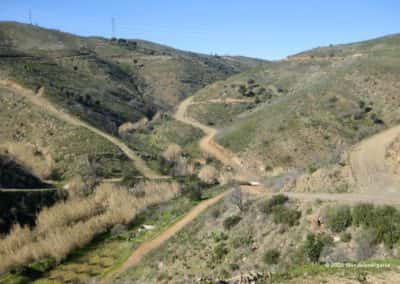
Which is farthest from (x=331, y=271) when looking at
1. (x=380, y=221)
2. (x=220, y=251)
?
(x=220, y=251)

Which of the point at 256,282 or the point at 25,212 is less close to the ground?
the point at 256,282

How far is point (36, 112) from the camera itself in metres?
48.8

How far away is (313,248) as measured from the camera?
658 inches

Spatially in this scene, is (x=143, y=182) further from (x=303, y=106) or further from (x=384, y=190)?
(x=303, y=106)

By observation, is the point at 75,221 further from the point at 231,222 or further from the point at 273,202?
the point at 273,202

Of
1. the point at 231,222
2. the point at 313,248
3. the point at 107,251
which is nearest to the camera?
the point at 313,248

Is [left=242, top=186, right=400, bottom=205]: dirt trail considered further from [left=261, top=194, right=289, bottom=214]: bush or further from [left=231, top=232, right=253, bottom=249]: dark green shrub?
[left=231, top=232, right=253, bottom=249]: dark green shrub

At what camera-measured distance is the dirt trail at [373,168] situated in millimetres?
21328

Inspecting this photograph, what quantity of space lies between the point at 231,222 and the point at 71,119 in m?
33.4

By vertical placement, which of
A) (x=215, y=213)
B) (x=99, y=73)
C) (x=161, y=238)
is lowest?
(x=161, y=238)

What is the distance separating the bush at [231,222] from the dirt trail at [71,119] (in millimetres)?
17727

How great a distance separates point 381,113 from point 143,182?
1069 inches

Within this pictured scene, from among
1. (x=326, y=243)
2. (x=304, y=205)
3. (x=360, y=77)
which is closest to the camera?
(x=326, y=243)

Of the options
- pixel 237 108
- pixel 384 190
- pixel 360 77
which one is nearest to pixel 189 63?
pixel 237 108
